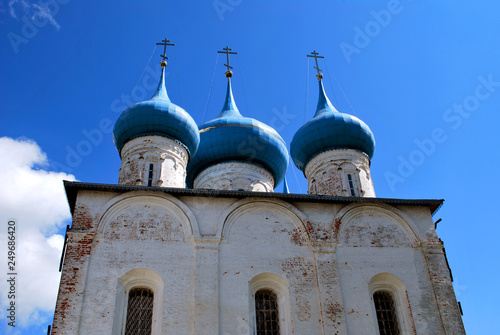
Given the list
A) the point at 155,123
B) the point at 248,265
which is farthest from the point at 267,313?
the point at 155,123

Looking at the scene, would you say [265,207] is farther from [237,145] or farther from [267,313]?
[237,145]

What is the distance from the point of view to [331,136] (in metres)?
13.7

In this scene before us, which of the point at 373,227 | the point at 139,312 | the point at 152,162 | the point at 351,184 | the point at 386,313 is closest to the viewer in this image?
the point at 139,312

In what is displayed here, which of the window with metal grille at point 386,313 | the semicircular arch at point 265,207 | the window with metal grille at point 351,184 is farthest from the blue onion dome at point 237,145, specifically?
the window with metal grille at point 386,313

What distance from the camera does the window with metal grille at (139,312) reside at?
8891 millimetres

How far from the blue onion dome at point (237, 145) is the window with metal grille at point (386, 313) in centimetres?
623

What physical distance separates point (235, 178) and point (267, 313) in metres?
5.65

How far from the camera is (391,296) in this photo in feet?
33.0

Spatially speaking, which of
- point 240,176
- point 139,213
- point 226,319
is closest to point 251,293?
point 226,319

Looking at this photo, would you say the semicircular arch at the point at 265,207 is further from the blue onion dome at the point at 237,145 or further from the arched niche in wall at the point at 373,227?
the blue onion dome at the point at 237,145

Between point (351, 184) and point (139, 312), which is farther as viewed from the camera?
point (351, 184)

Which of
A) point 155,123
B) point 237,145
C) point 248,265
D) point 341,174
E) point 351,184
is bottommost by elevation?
point 248,265

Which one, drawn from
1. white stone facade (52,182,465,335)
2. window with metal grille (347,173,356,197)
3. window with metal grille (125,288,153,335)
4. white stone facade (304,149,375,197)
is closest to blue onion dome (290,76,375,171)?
white stone facade (304,149,375,197)

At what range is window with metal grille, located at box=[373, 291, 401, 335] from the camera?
9.59 m
